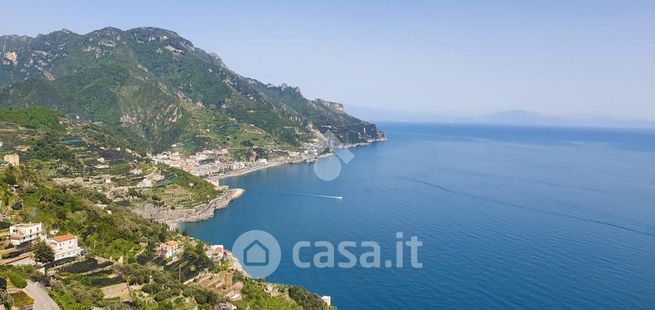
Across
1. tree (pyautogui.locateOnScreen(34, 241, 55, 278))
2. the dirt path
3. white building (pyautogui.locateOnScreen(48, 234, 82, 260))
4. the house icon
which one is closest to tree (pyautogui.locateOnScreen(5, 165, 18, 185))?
white building (pyautogui.locateOnScreen(48, 234, 82, 260))

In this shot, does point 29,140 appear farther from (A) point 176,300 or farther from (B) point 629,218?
(B) point 629,218

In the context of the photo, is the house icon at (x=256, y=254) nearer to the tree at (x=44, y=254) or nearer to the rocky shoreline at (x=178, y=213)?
the rocky shoreline at (x=178, y=213)

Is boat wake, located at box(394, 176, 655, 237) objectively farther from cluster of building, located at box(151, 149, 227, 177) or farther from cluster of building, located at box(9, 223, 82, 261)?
cluster of building, located at box(9, 223, 82, 261)

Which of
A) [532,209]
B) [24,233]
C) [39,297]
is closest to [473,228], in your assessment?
[532,209]

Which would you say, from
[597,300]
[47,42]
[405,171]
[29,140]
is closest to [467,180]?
[405,171]

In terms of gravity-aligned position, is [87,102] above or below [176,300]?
above

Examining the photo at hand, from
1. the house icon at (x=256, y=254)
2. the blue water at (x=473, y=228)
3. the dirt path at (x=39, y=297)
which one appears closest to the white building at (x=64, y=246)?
the dirt path at (x=39, y=297)

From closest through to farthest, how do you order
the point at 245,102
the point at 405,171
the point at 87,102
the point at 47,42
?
the point at 405,171
the point at 87,102
the point at 245,102
the point at 47,42
